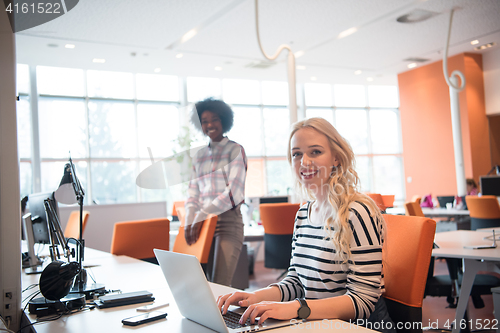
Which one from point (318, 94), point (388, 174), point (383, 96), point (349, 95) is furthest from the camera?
point (383, 96)

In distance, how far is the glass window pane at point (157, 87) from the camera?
8.81 meters

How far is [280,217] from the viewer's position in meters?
3.92

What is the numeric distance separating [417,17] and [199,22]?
3.34 m

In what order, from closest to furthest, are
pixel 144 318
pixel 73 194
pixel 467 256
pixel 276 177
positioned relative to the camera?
1. pixel 144 318
2. pixel 73 194
3. pixel 467 256
4. pixel 276 177

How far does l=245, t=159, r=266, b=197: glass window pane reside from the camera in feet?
32.6

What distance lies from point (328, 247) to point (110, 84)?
321 inches

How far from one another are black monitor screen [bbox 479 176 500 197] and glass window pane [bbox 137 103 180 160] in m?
6.09

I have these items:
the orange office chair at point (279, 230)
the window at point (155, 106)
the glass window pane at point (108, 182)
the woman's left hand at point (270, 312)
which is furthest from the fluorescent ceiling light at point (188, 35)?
the woman's left hand at point (270, 312)

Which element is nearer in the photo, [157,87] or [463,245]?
[463,245]

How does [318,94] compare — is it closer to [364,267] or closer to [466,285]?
[466,285]

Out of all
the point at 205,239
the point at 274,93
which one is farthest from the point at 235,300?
the point at 274,93

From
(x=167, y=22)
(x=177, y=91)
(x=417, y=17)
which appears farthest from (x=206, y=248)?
(x=177, y=91)

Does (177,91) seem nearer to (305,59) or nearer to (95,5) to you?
(305,59)

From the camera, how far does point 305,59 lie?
816 cm
